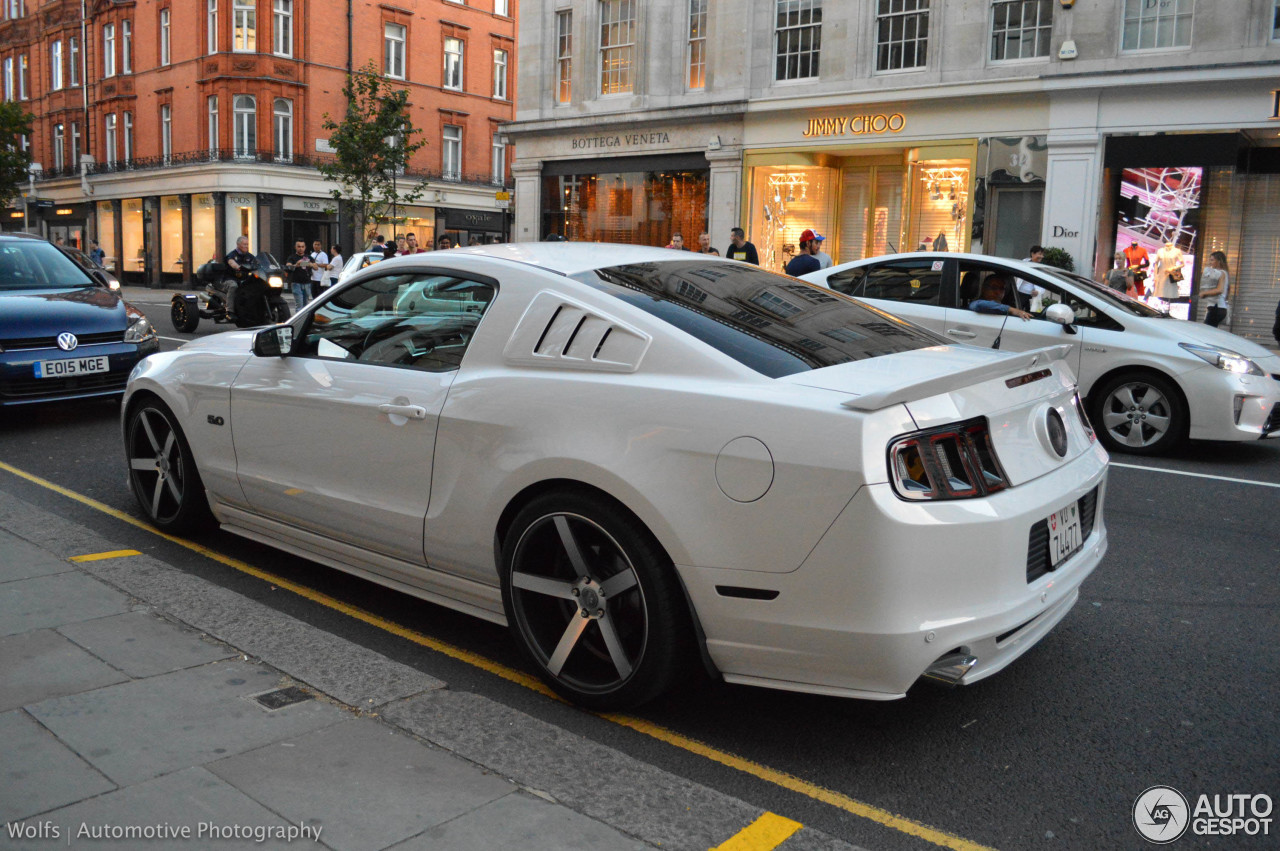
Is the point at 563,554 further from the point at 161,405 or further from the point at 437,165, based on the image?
the point at 437,165

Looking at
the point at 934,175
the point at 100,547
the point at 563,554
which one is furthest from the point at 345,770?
the point at 934,175

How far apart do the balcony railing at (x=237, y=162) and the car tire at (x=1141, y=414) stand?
101 feet

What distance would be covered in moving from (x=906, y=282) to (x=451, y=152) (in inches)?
1537

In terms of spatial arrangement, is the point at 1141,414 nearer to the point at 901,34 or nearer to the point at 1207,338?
the point at 1207,338

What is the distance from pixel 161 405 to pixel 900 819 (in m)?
4.26

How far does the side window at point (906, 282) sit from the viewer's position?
32.1 ft

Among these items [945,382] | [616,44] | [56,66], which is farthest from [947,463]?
[56,66]

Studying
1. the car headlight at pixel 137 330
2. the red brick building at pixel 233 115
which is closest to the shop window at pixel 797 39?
the red brick building at pixel 233 115

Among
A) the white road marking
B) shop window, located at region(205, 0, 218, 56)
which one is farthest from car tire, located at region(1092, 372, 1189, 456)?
shop window, located at region(205, 0, 218, 56)

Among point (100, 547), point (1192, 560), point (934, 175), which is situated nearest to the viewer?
point (100, 547)

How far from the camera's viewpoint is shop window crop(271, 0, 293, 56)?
39812 millimetres

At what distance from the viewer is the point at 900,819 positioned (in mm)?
2895

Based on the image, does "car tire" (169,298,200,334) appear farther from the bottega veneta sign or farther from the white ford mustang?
the white ford mustang

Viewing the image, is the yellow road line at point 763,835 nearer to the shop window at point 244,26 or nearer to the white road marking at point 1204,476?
the white road marking at point 1204,476
